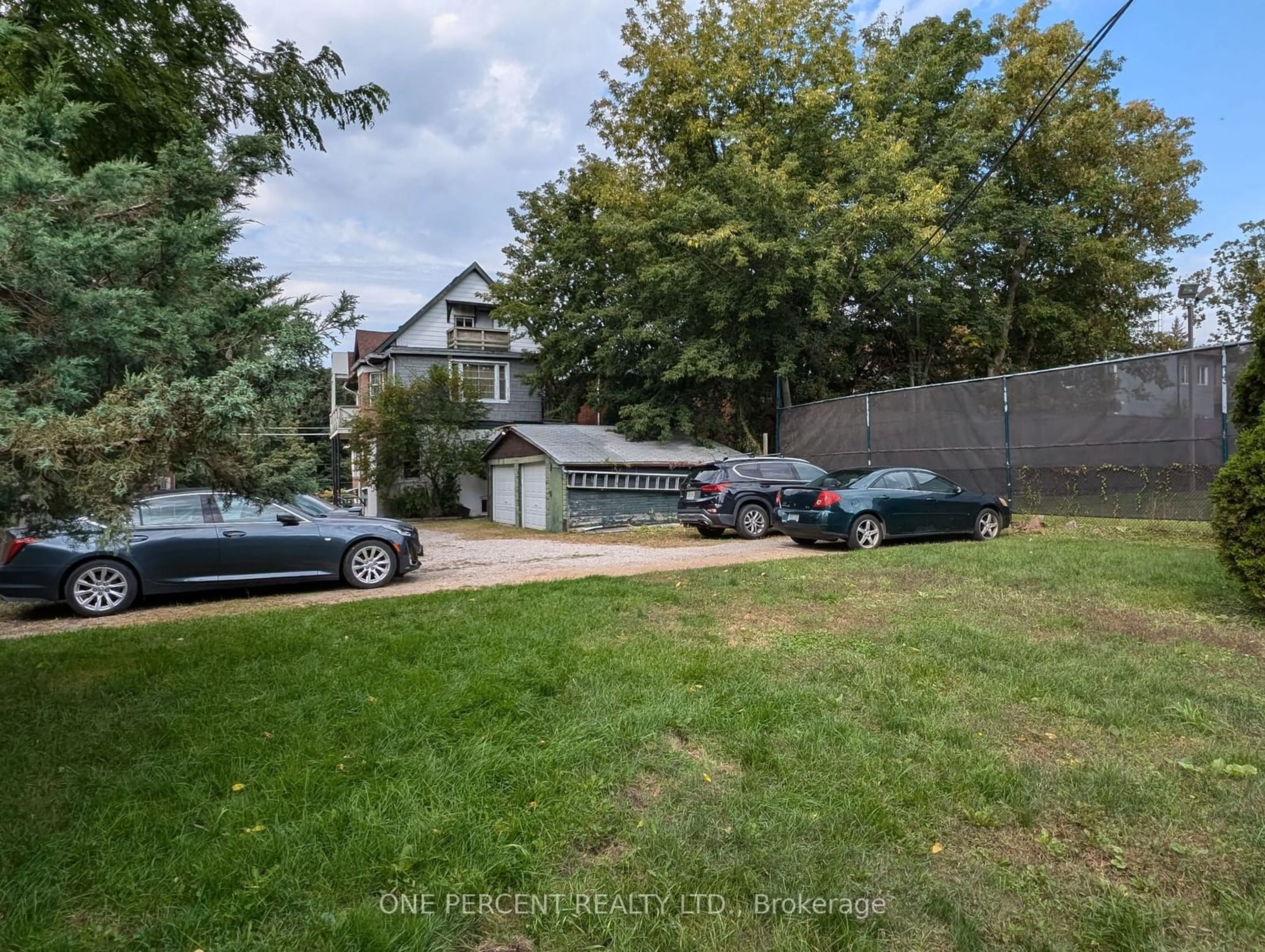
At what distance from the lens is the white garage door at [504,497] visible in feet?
67.8

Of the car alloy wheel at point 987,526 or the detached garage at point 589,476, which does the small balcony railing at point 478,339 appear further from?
the car alloy wheel at point 987,526

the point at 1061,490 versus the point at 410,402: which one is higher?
the point at 410,402

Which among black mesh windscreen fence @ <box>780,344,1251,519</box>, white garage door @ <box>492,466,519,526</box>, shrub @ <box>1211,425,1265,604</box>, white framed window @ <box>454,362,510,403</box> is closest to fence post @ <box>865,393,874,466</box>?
black mesh windscreen fence @ <box>780,344,1251,519</box>

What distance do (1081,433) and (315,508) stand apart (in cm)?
1271

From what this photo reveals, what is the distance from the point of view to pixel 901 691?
406 cm

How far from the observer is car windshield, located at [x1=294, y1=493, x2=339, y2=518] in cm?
872

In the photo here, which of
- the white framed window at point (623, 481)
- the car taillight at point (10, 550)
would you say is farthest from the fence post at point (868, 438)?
the car taillight at point (10, 550)

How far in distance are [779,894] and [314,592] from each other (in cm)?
781

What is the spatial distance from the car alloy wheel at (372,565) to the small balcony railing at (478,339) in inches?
809

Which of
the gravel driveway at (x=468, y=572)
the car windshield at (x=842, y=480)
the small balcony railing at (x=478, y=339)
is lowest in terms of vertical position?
the gravel driveway at (x=468, y=572)

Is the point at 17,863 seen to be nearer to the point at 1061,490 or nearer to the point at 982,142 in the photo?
the point at 1061,490

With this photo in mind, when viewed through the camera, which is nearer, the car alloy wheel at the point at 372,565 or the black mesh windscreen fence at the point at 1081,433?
the car alloy wheel at the point at 372,565

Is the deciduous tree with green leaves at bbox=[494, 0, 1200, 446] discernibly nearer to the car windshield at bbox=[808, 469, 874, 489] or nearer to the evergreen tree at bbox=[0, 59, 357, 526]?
the car windshield at bbox=[808, 469, 874, 489]

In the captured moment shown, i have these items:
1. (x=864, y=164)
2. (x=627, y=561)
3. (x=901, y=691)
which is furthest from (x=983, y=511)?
(x=864, y=164)
